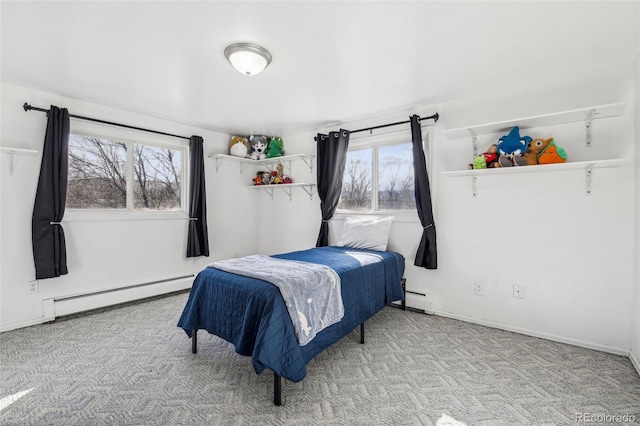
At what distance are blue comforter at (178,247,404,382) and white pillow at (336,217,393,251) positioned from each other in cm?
42

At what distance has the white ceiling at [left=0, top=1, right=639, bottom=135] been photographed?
1.64 metres

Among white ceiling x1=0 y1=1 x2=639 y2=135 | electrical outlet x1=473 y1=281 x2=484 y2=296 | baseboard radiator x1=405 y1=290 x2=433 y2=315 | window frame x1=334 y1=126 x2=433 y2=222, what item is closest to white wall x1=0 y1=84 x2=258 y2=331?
white ceiling x1=0 y1=1 x2=639 y2=135

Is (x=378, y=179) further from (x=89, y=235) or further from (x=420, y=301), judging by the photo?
(x=89, y=235)

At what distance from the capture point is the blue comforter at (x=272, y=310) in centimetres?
163

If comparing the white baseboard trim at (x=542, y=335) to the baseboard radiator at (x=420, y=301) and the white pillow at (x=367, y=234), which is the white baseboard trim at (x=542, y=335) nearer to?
the baseboard radiator at (x=420, y=301)

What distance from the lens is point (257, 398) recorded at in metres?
1.70

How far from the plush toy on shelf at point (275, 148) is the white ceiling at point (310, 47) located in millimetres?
1285

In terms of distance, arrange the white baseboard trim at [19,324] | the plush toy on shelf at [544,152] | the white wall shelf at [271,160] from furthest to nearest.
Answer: the white wall shelf at [271,160], the white baseboard trim at [19,324], the plush toy on shelf at [544,152]

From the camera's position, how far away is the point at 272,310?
166 centimetres

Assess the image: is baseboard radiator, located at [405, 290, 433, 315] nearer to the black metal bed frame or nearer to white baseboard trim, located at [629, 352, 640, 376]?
the black metal bed frame

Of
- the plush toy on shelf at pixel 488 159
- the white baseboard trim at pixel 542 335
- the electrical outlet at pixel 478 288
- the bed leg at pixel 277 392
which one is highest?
the plush toy on shelf at pixel 488 159

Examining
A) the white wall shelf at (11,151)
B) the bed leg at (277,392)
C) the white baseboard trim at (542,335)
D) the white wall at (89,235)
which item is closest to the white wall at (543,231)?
the white baseboard trim at (542,335)

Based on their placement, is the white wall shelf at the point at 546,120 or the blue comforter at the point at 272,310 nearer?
the blue comforter at the point at 272,310

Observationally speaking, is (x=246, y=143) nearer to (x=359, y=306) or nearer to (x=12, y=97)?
(x=12, y=97)
